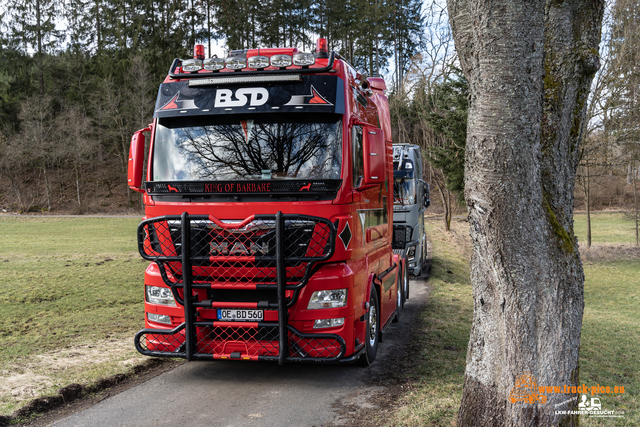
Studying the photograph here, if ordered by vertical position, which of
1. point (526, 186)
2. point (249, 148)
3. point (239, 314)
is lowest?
point (239, 314)

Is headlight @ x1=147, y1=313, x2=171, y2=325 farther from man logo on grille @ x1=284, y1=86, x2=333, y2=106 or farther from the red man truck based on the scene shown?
man logo on grille @ x1=284, y1=86, x2=333, y2=106

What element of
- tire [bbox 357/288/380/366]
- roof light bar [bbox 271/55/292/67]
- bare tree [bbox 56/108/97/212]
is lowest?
tire [bbox 357/288/380/366]

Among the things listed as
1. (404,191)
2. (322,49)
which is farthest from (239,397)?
(404,191)

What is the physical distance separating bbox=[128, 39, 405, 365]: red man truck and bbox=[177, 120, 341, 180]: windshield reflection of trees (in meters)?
0.01

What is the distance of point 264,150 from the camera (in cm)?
568

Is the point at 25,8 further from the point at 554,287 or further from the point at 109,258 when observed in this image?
the point at 554,287

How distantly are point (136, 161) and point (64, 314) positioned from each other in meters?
4.74

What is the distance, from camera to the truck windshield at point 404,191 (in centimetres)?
1345

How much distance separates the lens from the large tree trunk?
3686mm

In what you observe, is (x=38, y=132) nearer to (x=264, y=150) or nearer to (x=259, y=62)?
(x=259, y=62)

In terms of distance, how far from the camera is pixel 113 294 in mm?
11320

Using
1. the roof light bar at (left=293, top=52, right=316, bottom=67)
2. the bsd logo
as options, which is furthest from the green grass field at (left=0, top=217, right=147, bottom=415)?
the roof light bar at (left=293, top=52, right=316, bottom=67)

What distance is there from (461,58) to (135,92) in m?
46.2

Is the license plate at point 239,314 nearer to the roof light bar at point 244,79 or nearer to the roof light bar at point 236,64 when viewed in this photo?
the roof light bar at point 244,79
